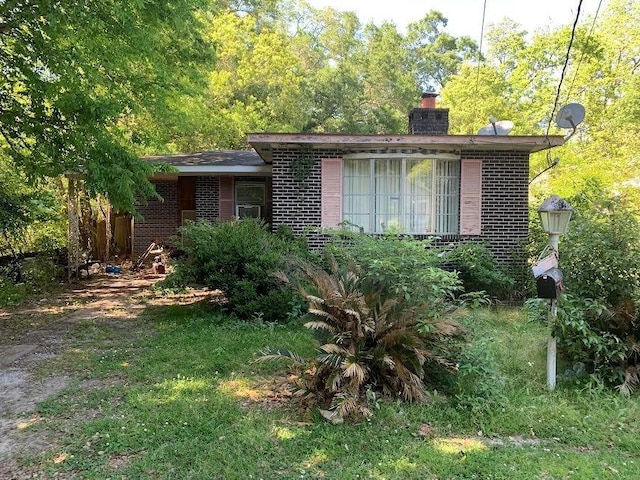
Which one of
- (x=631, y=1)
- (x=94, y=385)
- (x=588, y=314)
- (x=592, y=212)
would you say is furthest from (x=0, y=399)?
(x=631, y=1)

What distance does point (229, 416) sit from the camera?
4.11 meters

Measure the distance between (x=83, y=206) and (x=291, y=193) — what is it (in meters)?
6.97

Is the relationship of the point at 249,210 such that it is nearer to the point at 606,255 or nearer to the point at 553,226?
the point at 553,226

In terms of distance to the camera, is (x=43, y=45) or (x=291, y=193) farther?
(x=291, y=193)

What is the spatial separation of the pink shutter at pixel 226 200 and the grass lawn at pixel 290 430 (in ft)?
24.2

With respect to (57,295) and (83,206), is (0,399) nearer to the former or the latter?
(57,295)

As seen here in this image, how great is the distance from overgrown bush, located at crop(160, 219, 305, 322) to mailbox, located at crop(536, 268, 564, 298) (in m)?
3.56

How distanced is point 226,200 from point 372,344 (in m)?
8.98

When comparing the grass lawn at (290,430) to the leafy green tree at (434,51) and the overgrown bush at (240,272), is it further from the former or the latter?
the leafy green tree at (434,51)

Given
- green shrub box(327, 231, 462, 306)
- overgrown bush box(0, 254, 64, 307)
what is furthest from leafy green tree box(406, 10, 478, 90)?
green shrub box(327, 231, 462, 306)

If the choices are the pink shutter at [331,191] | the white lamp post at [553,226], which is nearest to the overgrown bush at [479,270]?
the pink shutter at [331,191]

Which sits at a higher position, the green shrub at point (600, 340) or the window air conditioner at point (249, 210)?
the window air conditioner at point (249, 210)

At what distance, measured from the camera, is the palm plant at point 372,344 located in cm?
429

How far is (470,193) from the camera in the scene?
9430 millimetres
